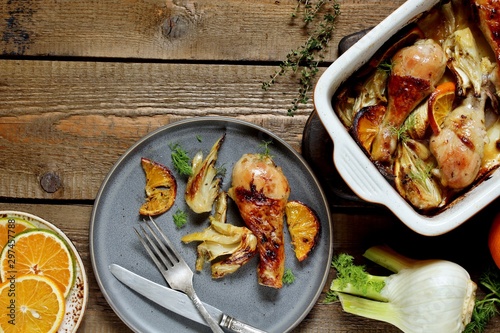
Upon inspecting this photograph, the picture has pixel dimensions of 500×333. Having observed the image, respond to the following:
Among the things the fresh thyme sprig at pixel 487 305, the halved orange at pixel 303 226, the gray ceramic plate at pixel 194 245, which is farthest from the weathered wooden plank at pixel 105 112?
the fresh thyme sprig at pixel 487 305

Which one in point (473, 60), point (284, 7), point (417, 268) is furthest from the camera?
point (284, 7)

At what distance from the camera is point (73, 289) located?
1.76 m

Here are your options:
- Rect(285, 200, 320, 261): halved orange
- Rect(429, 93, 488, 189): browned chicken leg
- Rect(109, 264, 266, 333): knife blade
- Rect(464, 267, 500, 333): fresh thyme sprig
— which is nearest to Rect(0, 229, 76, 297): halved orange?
Rect(109, 264, 266, 333): knife blade

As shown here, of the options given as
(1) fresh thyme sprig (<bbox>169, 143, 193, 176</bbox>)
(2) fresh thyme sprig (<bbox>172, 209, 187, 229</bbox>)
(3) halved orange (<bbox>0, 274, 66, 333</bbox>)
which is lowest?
(3) halved orange (<bbox>0, 274, 66, 333</bbox>)

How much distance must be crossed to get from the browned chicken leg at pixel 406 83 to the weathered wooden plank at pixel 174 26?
33cm

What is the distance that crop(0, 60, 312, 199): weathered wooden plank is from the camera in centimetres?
182

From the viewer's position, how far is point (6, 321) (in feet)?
5.67

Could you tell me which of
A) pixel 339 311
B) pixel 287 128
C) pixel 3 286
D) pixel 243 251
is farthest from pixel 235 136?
pixel 3 286

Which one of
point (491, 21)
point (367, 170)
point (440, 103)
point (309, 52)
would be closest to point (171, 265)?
point (367, 170)

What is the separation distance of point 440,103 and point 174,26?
2.65ft

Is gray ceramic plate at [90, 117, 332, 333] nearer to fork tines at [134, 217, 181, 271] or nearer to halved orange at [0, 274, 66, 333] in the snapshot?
fork tines at [134, 217, 181, 271]

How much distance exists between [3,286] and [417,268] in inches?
46.2

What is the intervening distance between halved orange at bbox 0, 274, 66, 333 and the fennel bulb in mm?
795

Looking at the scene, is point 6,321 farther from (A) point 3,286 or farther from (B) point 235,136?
(B) point 235,136
